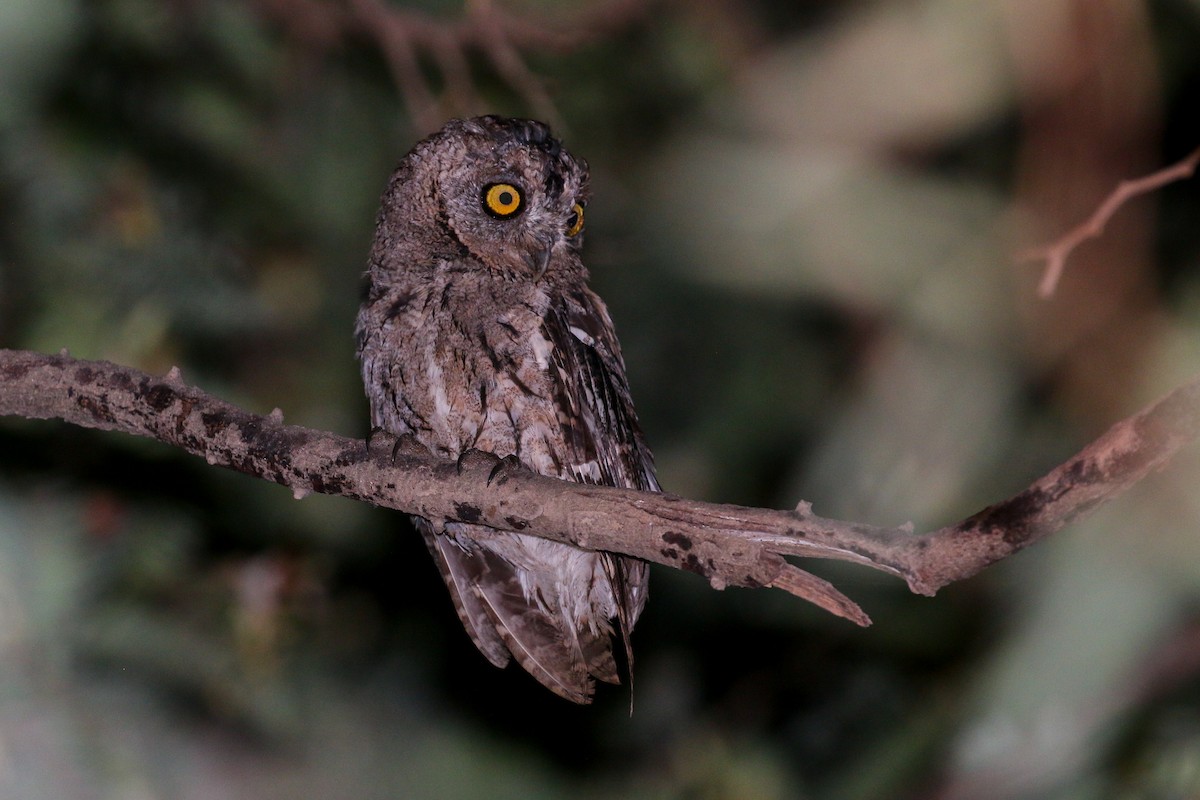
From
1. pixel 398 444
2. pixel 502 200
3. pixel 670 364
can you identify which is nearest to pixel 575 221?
pixel 502 200

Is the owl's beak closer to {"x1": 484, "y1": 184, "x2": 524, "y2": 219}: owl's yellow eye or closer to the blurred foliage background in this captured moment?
{"x1": 484, "y1": 184, "x2": 524, "y2": 219}: owl's yellow eye

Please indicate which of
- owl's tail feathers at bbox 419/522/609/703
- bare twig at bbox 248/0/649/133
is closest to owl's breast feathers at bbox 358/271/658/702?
owl's tail feathers at bbox 419/522/609/703

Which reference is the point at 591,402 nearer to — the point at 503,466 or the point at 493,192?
the point at 503,466

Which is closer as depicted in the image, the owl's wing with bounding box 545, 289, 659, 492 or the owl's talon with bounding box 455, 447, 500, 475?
the owl's talon with bounding box 455, 447, 500, 475

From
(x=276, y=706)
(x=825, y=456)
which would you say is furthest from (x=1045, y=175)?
(x=276, y=706)

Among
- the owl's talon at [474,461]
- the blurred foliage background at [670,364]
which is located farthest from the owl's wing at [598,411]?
the blurred foliage background at [670,364]

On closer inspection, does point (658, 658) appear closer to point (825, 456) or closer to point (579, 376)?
point (825, 456)

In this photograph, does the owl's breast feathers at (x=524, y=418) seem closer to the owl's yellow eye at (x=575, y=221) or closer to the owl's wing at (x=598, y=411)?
the owl's wing at (x=598, y=411)
